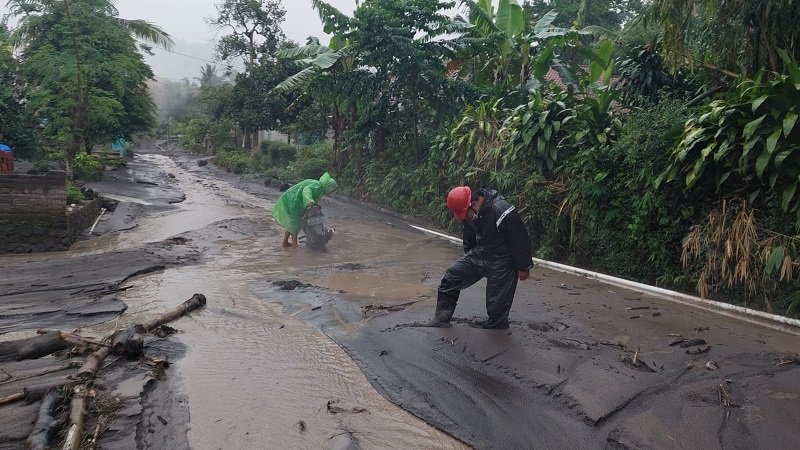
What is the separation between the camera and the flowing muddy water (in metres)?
4.07

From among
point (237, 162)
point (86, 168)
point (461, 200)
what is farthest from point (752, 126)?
point (237, 162)

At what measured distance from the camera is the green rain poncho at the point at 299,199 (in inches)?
405

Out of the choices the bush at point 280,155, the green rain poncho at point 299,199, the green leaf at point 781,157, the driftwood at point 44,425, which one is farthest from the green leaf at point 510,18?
the bush at point 280,155

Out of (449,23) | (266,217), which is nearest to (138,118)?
(266,217)

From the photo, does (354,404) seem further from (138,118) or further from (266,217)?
(138,118)

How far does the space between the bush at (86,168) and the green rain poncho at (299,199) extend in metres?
12.4

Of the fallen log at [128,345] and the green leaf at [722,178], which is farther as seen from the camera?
the green leaf at [722,178]

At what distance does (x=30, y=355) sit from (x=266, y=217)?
10.6 m

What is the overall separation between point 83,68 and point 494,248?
55.3 feet

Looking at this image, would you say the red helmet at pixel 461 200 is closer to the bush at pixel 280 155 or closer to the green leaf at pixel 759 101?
the green leaf at pixel 759 101

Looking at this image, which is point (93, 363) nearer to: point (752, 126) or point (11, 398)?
point (11, 398)

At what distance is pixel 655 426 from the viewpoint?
3801 mm

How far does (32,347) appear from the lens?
4898 millimetres

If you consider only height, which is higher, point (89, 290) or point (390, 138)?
point (390, 138)
